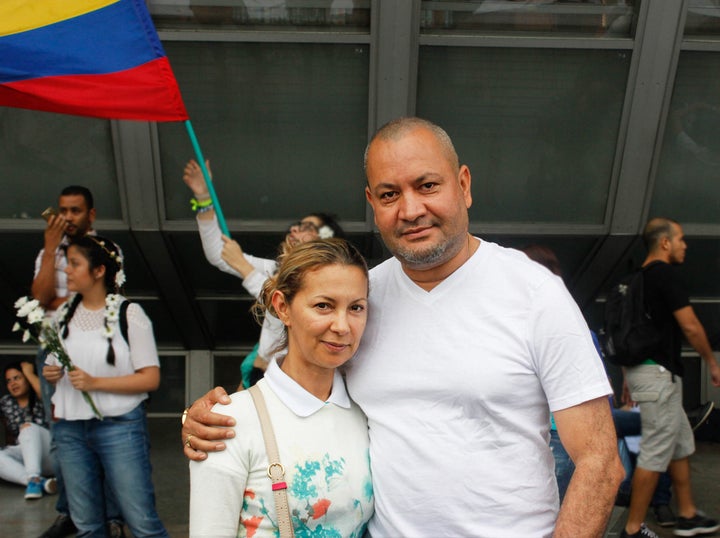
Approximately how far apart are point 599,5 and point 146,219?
3.58m

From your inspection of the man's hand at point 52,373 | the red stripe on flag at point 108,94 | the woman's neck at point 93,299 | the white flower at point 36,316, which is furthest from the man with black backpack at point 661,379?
the white flower at point 36,316

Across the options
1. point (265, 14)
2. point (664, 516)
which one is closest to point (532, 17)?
point (265, 14)

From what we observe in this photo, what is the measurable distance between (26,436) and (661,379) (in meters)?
4.39

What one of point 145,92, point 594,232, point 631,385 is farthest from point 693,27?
point 145,92

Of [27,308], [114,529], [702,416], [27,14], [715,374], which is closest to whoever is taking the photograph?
[27,14]

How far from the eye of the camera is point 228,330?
23.7 feet

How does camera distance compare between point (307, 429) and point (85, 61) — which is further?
point (85, 61)

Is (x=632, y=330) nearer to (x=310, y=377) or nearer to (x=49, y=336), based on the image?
(x=310, y=377)

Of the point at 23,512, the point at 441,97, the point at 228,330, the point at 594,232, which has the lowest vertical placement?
the point at 23,512

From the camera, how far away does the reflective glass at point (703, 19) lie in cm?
577

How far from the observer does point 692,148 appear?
6.20 m

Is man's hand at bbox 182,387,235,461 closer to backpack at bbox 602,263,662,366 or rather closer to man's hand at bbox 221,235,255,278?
man's hand at bbox 221,235,255,278

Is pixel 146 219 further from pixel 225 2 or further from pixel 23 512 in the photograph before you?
pixel 23 512

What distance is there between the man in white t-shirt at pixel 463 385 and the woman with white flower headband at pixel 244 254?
1.96 m
